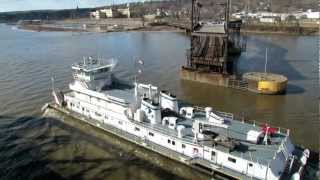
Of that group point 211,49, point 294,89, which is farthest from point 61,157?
point 211,49

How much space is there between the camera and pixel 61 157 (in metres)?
30.3

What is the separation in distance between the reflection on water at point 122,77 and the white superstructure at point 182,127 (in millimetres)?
2762

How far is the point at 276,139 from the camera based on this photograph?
26.8 metres

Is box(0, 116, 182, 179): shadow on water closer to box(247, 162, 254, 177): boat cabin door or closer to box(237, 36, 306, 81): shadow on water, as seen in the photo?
box(247, 162, 254, 177): boat cabin door

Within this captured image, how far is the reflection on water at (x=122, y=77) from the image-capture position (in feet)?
94.6

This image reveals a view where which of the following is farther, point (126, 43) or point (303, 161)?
point (126, 43)

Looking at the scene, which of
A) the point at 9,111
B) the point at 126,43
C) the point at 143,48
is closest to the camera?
the point at 9,111

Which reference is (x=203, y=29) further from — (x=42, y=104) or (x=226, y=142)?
(x=226, y=142)

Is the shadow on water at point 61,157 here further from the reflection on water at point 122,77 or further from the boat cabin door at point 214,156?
the boat cabin door at point 214,156

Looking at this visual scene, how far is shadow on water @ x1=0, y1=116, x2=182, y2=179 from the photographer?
2751cm

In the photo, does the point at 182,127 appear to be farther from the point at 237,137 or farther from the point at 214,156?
the point at 237,137

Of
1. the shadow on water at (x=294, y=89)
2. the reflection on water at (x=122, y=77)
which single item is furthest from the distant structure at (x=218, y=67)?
the shadow on water at (x=294, y=89)

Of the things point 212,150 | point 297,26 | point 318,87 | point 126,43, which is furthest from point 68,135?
point 297,26

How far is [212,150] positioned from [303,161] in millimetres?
6718
